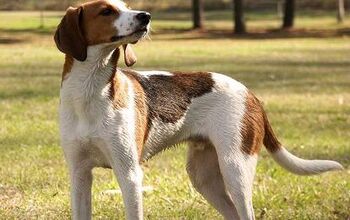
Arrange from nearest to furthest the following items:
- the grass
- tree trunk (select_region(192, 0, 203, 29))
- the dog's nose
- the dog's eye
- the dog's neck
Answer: the dog's nose
the dog's eye
the dog's neck
the grass
tree trunk (select_region(192, 0, 203, 29))

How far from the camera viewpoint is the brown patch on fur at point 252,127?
5.36m

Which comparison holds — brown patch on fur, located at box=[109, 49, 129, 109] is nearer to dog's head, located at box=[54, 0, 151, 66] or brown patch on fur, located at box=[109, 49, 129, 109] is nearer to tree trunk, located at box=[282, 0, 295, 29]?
dog's head, located at box=[54, 0, 151, 66]

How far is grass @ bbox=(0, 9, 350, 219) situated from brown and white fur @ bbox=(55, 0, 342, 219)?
3.30 ft

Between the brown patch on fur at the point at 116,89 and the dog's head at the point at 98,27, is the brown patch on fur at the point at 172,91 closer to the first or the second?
the brown patch on fur at the point at 116,89

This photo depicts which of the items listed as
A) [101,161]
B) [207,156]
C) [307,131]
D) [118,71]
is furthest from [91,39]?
[307,131]

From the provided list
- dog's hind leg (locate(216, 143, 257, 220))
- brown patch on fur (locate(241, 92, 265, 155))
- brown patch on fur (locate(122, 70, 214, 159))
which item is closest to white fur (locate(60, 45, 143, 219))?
brown patch on fur (locate(122, 70, 214, 159))

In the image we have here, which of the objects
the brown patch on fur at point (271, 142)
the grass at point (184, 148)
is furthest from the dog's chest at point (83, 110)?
the grass at point (184, 148)

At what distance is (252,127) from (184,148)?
403cm

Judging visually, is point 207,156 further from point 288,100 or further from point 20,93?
point 20,93

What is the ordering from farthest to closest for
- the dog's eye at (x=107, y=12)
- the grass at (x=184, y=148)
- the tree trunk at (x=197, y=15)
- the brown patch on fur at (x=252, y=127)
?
the tree trunk at (x=197, y=15)
the grass at (x=184, y=148)
the brown patch on fur at (x=252, y=127)
the dog's eye at (x=107, y=12)

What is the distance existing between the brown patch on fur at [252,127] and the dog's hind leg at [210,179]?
32cm

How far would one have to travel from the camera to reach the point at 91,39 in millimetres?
4812

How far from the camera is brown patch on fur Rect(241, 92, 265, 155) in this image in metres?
5.36

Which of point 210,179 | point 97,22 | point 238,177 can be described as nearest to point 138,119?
point 97,22
